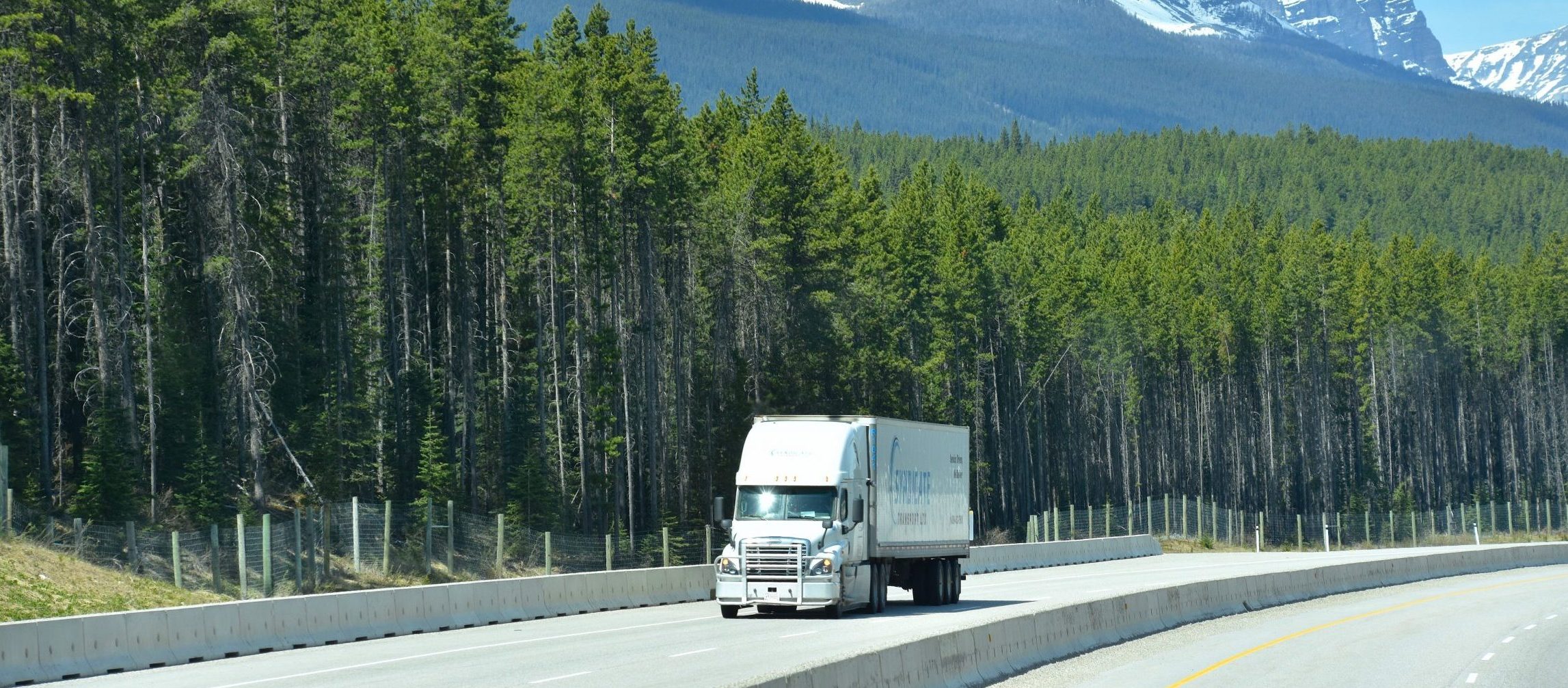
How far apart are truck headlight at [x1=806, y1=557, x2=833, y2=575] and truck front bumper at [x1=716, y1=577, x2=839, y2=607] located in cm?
12

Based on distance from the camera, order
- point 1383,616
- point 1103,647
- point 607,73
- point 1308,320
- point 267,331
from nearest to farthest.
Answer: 1. point 1103,647
2. point 1383,616
3. point 267,331
4. point 607,73
5. point 1308,320

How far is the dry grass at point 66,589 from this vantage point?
28.0 metres

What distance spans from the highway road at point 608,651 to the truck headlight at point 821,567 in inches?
36.3

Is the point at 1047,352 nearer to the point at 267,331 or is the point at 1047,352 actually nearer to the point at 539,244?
the point at 539,244

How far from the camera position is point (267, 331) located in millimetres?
50000

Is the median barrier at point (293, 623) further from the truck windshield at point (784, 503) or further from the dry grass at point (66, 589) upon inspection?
the truck windshield at point (784, 503)

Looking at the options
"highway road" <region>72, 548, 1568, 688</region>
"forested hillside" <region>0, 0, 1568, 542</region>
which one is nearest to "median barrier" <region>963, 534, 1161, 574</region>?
"forested hillside" <region>0, 0, 1568, 542</region>

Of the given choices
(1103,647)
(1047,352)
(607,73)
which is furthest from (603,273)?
(1047,352)

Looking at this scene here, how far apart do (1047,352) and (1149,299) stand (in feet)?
56.9

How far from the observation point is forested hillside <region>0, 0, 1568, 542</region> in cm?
4153

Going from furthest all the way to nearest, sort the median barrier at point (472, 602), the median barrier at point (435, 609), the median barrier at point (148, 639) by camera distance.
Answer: the median barrier at point (472, 602) → the median barrier at point (435, 609) → the median barrier at point (148, 639)

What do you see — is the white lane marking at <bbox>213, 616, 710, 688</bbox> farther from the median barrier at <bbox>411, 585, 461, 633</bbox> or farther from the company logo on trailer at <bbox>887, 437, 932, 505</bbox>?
the company logo on trailer at <bbox>887, 437, 932, 505</bbox>

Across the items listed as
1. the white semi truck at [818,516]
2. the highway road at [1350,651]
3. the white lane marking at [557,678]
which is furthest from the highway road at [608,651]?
the highway road at [1350,651]

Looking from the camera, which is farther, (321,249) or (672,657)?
(321,249)
